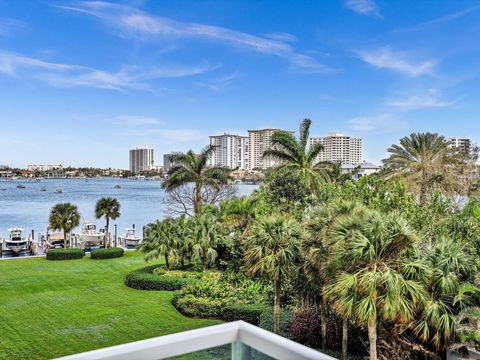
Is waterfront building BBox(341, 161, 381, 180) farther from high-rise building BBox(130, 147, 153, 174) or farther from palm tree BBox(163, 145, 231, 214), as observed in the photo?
high-rise building BBox(130, 147, 153, 174)

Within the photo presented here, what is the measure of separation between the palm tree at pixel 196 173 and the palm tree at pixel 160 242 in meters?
6.33

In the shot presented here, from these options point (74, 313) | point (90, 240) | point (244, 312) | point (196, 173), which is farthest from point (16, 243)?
point (244, 312)

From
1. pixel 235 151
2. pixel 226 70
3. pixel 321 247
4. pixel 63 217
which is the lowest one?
pixel 63 217

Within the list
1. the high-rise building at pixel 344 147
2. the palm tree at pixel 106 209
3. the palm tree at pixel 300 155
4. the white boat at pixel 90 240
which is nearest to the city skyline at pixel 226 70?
the high-rise building at pixel 344 147

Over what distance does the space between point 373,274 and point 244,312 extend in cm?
546

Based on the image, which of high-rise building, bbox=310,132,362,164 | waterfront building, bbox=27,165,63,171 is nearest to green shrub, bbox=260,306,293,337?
high-rise building, bbox=310,132,362,164

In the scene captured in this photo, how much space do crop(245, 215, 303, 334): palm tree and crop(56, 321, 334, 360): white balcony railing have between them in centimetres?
849

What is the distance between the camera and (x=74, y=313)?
43.5ft

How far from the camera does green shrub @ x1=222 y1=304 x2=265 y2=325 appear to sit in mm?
12141

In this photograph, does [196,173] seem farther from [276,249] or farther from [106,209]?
[276,249]

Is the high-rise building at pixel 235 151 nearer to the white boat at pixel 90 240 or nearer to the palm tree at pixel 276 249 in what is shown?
the white boat at pixel 90 240

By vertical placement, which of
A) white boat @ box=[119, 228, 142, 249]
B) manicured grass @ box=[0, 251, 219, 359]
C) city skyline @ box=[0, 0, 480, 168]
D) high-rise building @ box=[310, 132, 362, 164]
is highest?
city skyline @ box=[0, 0, 480, 168]

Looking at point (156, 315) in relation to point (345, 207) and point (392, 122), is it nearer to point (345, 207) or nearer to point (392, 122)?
point (345, 207)

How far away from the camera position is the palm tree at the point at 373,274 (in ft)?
25.1
